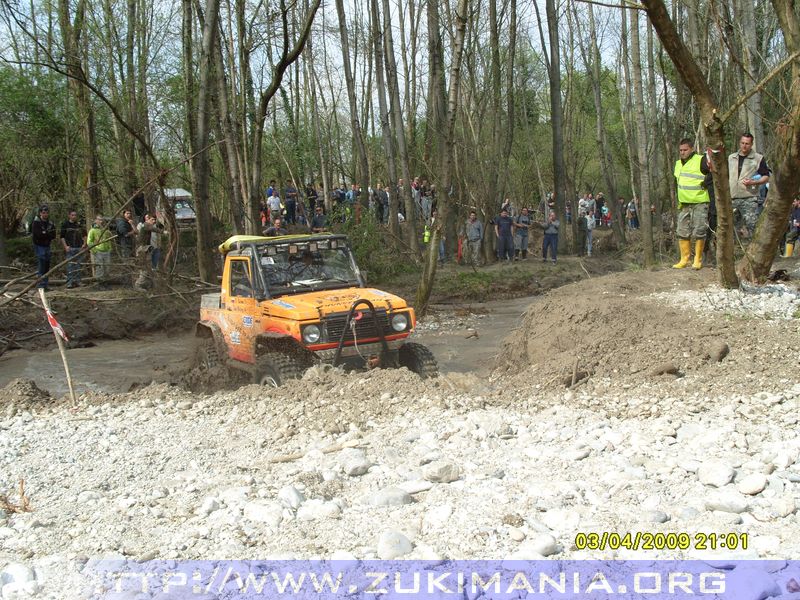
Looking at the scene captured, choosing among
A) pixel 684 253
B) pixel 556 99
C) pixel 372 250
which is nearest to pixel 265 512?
pixel 684 253

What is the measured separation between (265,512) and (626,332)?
472cm

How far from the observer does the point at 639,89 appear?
15773 millimetres

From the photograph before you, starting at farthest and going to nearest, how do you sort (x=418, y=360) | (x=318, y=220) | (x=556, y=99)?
(x=318, y=220) < (x=556, y=99) < (x=418, y=360)

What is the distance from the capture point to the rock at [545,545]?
12.9 feet

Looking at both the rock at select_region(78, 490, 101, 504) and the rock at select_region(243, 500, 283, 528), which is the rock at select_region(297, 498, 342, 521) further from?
the rock at select_region(78, 490, 101, 504)

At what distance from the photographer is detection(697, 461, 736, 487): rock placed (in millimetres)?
4441

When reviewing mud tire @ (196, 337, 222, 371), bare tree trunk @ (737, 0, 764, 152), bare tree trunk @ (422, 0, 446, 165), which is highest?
bare tree trunk @ (422, 0, 446, 165)

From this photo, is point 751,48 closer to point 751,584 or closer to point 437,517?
point 437,517

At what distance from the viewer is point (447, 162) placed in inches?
529

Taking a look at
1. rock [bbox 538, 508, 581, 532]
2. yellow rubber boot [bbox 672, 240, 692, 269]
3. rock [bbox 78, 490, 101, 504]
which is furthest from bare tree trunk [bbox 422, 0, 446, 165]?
rock [bbox 538, 508, 581, 532]

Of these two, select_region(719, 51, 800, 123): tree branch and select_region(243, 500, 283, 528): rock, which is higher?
select_region(719, 51, 800, 123): tree branch

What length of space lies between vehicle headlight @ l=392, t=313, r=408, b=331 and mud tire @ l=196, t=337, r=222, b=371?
2435mm

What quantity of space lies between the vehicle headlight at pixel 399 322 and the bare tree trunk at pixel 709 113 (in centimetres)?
343

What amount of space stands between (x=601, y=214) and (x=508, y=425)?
33516mm
